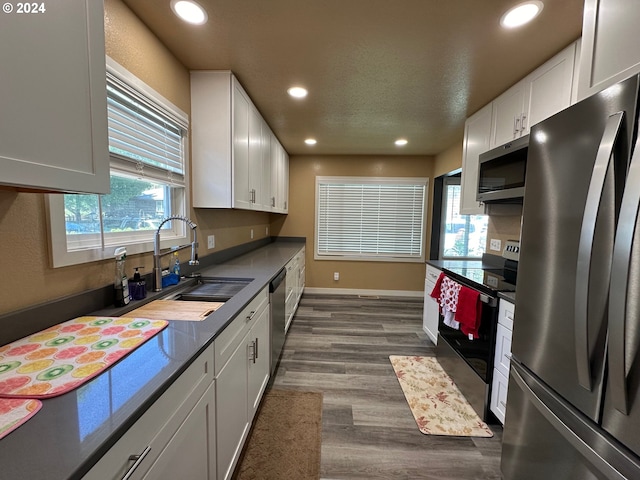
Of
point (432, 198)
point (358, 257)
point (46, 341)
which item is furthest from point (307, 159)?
point (46, 341)

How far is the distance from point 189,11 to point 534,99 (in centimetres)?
229

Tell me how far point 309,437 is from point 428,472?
707 mm

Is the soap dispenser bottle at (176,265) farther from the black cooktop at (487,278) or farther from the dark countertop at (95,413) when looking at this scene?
the black cooktop at (487,278)

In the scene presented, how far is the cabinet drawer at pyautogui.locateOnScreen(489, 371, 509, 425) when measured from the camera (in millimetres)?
1716

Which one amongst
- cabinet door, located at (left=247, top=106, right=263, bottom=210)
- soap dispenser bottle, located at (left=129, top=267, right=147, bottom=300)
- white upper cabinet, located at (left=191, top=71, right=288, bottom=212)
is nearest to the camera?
soap dispenser bottle, located at (left=129, top=267, right=147, bottom=300)

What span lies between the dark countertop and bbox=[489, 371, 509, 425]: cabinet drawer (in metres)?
1.79

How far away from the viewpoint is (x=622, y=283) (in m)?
0.73

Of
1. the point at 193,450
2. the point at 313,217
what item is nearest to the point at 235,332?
the point at 193,450

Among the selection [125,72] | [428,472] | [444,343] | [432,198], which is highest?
[125,72]

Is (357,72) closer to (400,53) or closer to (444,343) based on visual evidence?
(400,53)

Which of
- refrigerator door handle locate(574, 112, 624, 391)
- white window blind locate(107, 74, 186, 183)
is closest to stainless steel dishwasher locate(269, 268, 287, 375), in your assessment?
white window blind locate(107, 74, 186, 183)

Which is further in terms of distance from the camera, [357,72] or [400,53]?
[357,72]

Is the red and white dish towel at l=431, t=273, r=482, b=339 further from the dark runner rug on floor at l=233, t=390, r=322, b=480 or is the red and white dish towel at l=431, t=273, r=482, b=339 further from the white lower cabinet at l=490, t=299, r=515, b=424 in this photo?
the dark runner rug on floor at l=233, t=390, r=322, b=480

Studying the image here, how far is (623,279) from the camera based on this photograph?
73 cm
